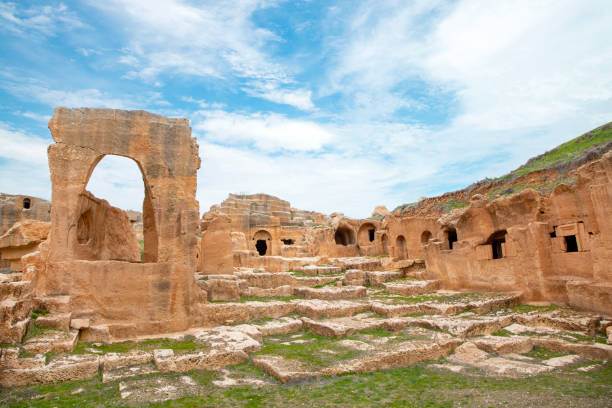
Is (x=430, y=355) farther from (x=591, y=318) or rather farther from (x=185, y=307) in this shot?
(x=185, y=307)

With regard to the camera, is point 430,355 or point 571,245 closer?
point 430,355

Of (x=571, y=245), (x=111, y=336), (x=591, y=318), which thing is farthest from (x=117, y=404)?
(x=571, y=245)

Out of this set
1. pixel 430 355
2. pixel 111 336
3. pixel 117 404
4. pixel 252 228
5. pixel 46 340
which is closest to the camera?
pixel 117 404

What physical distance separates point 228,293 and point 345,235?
2323cm

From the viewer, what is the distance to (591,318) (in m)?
7.42

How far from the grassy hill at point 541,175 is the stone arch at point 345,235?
7.85 m

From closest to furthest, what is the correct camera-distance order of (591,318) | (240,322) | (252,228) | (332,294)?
1. (591,318)
2. (240,322)
3. (332,294)
4. (252,228)

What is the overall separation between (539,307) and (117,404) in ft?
31.3

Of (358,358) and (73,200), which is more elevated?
(73,200)

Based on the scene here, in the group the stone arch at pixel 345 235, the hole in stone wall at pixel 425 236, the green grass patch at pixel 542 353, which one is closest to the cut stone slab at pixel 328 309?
the green grass patch at pixel 542 353

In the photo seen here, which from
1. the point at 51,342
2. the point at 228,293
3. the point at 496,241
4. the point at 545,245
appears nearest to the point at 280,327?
the point at 228,293

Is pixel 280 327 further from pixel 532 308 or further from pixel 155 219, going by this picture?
pixel 532 308

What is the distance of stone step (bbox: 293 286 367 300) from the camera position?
11269 millimetres

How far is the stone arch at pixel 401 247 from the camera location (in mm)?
19031
